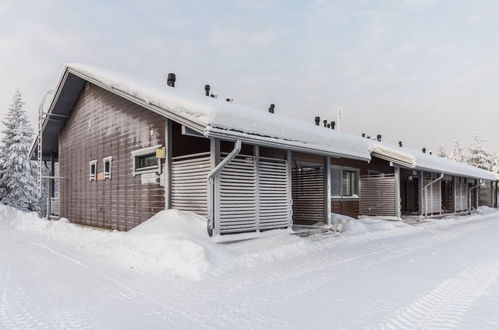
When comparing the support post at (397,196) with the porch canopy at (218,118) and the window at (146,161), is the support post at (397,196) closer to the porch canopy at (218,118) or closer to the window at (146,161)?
the porch canopy at (218,118)

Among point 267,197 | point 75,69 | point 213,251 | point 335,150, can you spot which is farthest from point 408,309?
point 75,69

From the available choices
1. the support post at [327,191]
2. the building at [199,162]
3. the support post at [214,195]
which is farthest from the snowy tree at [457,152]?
the support post at [214,195]

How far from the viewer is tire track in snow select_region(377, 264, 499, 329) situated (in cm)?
384

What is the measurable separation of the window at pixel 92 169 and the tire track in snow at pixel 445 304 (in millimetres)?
11519

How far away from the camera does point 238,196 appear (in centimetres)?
849

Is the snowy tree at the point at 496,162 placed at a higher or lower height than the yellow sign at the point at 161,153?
higher

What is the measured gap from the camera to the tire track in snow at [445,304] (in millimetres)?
3838

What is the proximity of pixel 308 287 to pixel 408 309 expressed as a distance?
1440mm

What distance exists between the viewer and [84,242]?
984cm

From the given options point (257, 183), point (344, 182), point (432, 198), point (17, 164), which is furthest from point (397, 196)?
point (17, 164)

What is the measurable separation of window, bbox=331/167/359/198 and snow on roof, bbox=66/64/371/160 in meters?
2.35

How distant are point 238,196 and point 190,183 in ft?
4.01

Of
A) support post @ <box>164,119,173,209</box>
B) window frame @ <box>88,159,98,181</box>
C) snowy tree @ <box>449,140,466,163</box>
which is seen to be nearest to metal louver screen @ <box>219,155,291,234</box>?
support post @ <box>164,119,173,209</box>

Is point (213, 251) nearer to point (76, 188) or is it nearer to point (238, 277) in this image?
point (238, 277)
